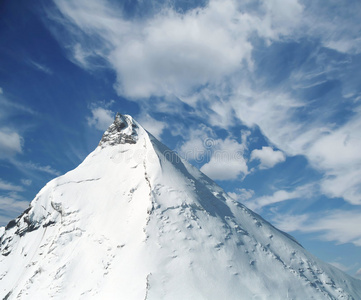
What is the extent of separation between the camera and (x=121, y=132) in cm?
5162

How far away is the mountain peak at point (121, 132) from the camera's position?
49.8 metres

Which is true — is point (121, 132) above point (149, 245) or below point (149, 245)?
above

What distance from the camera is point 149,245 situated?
96.9 ft

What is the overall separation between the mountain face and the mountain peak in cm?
299

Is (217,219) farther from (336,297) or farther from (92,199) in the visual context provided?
(92,199)

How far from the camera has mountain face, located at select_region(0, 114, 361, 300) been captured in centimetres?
2722

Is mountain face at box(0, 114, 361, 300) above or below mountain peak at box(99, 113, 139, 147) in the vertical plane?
below

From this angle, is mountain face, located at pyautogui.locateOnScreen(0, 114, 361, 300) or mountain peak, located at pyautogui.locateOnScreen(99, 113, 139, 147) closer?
mountain face, located at pyautogui.locateOnScreen(0, 114, 361, 300)

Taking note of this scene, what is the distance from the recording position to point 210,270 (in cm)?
2775

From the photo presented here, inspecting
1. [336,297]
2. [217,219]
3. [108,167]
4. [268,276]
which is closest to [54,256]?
[108,167]

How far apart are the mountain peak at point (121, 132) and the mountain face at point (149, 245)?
2.99m

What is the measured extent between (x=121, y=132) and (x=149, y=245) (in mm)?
27694

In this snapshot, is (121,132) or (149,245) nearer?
(149,245)

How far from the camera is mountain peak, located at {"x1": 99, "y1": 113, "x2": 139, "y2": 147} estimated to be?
1960 inches
